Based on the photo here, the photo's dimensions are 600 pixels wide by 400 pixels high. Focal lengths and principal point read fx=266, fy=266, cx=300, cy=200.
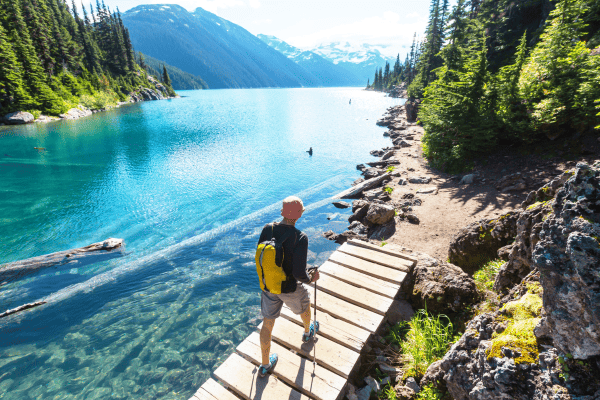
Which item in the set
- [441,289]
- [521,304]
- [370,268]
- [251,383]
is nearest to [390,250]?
[370,268]

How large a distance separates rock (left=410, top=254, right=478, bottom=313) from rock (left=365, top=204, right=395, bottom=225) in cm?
567

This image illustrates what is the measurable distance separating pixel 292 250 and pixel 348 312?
286 cm

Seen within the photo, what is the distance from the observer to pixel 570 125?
13.3 meters

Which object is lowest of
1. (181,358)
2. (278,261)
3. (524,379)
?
(181,358)

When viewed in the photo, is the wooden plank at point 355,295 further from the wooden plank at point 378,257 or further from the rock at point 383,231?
the rock at point 383,231

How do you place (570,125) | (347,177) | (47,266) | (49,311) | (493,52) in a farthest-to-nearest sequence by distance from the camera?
(493,52)
(347,177)
(570,125)
(47,266)
(49,311)

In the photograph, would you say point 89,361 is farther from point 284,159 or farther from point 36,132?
point 36,132

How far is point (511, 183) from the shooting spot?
12.9m

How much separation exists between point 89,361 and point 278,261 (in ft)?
24.8

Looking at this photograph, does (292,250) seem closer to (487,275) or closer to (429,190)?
(487,275)

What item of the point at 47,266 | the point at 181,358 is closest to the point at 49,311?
the point at 47,266

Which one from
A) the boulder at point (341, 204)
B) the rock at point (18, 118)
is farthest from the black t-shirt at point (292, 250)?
the rock at point (18, 118)

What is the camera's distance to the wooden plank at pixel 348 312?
18.7ft

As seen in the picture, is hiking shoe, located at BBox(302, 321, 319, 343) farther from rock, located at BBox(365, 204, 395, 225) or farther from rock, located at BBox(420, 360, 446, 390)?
rock, located at BBox(365, 204, 395, 225)
